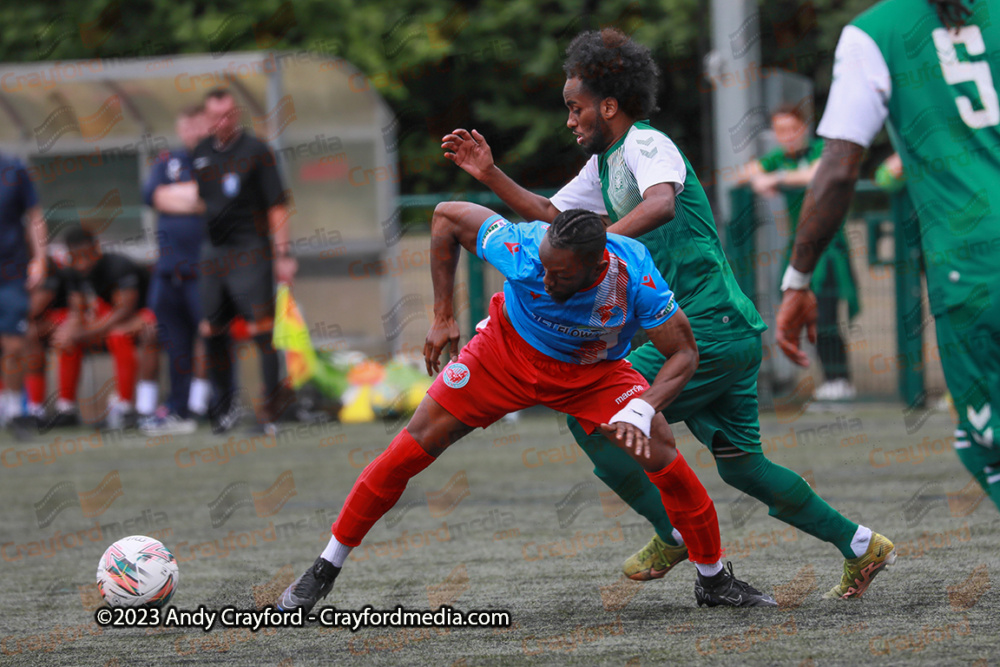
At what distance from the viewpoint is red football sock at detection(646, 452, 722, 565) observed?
13.9 ft

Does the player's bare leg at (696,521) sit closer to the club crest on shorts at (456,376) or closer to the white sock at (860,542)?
the white sock at (860,542)

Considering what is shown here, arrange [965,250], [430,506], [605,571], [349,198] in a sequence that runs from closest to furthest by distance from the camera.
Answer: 1. [965,250]
2. [605,571]
3. [430,506]
4. [349,198]

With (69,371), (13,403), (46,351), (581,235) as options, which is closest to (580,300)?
(581,235)

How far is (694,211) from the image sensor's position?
14.6ft

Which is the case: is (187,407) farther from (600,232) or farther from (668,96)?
(668,96)

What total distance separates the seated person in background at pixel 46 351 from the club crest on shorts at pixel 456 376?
29.2 feet

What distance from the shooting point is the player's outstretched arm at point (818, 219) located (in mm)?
3344

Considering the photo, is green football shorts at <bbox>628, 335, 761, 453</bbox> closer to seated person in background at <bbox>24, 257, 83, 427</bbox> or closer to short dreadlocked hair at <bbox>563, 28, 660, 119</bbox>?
short dreadlocked hair at <bbox>563, 28, 660, 119</bbox>

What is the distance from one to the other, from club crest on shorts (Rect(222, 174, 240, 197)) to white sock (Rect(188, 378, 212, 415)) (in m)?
1.94

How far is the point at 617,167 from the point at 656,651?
168 cm

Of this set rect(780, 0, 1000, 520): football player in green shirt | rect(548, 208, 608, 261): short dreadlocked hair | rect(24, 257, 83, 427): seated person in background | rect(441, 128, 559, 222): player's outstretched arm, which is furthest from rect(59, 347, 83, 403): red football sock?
rect(780, 0, 1000, 520): football player in green shirt

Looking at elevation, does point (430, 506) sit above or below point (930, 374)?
above

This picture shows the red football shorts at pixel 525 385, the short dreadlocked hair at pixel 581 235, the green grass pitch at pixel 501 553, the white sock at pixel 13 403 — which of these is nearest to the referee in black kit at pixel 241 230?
the green grass pitch at pixel 501 553

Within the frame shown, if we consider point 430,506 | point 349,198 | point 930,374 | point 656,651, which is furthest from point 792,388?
point 656,651
